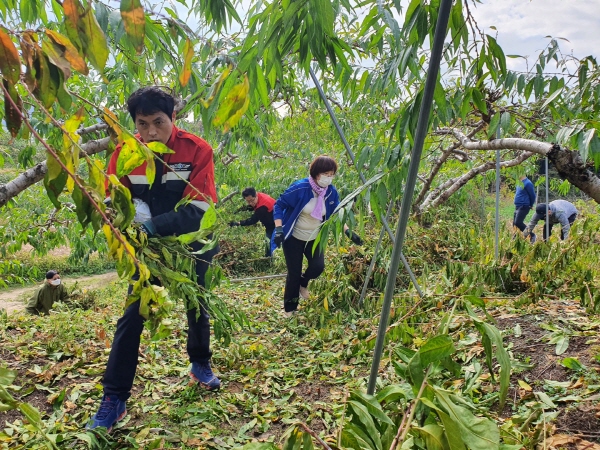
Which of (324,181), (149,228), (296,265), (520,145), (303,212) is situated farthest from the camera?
(296,265)

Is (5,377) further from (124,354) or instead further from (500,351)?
(124,354)

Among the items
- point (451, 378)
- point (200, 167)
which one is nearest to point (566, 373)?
point (451, 378)

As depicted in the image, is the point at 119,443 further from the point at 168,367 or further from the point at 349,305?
the point at 349,305

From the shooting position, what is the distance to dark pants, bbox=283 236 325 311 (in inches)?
168

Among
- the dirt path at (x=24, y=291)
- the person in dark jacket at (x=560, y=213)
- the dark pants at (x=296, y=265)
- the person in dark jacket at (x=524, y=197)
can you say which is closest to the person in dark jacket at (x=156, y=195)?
the dark pants at (x=296, y=265)

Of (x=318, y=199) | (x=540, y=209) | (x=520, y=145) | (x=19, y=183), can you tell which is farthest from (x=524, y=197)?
(x=19, y=183)

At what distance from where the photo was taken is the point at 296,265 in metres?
4.34

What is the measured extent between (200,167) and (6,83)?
1504mm

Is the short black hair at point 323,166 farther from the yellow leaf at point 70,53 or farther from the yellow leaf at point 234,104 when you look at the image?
the yellow leaf at point 70,53

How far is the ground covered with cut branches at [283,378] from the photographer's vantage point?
1922 millimetres

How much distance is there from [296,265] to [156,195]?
2303 mm

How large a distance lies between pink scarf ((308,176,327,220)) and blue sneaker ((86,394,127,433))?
2457mm

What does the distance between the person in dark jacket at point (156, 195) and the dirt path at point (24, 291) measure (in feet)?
19.6

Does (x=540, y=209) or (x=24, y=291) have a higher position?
(x=540, y=209)
